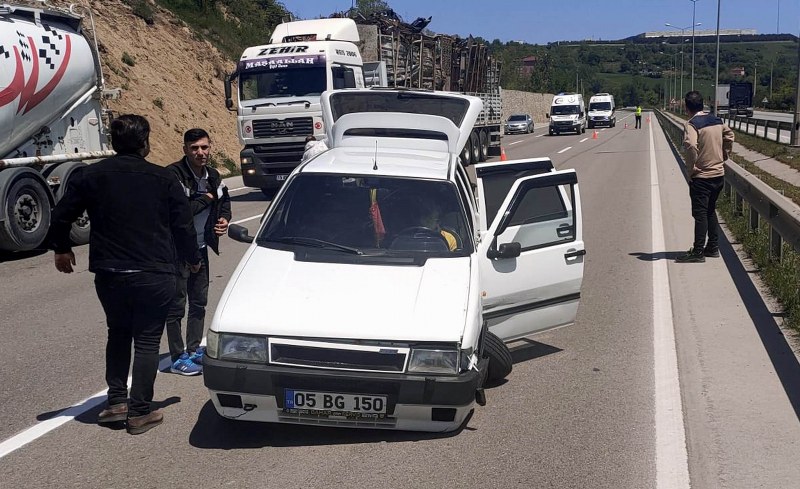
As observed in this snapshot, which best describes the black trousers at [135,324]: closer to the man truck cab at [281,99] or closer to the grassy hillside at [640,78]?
the man truck cab at [281,99]

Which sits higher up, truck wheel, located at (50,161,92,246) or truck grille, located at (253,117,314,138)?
truck grille, located at (253,117,314,138)

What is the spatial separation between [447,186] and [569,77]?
145 m

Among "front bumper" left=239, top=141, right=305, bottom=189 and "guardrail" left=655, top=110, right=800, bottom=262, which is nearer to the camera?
"guardrail" left=655, top=110, right=800, bottom=262

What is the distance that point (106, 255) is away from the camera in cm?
509

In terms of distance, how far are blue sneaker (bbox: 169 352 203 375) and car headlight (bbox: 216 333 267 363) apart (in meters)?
1.73

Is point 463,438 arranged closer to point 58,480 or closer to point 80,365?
point 58,480

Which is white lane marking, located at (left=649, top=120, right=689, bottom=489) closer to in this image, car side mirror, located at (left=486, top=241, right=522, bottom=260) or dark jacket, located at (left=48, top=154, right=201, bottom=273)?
car side mirror, located at (left=486, top=241, right=522, bottom=260)

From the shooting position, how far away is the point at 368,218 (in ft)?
19.8

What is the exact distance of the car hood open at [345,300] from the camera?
4.91 m

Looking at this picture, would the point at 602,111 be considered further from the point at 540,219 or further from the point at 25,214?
the point at 540,219

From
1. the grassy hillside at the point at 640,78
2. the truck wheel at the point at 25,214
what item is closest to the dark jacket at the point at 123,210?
the truck wheel at the point at 25,214

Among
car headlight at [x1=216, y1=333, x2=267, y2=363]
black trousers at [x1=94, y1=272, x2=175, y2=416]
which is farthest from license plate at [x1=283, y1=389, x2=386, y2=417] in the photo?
black trousers at [x1=94, y1=272, x2=175, y2=416]

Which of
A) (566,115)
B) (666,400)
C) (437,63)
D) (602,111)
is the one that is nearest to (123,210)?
(666,400)

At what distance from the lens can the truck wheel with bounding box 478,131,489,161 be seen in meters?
30.0
